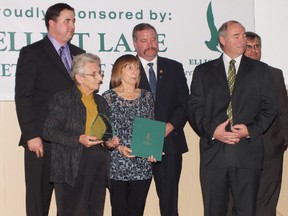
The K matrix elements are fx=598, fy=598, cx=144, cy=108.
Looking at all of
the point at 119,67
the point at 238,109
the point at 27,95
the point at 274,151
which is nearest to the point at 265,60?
the point at 274,151

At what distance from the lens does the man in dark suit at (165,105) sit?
16.7 ft

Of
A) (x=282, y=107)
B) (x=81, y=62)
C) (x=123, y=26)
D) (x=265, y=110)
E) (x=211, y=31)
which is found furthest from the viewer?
(x=211, y=31)

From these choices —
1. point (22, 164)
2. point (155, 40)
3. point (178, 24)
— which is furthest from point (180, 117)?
point (22, 164)

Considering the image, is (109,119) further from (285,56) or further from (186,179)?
(285,56)

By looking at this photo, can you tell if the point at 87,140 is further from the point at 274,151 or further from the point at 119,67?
the point at 274,151

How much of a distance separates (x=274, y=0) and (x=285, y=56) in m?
0.58

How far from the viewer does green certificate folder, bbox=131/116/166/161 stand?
176 inches

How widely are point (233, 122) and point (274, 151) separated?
808 mm

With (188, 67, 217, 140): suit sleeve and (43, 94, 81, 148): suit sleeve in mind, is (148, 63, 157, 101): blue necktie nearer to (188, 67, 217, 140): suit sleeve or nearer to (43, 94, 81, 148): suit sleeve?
(188, 67, 217, 140): suit sleeve

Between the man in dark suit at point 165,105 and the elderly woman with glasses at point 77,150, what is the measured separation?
85 cm

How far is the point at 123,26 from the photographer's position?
5.53m

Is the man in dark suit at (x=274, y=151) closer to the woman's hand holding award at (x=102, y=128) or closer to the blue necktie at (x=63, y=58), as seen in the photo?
the woman's hand holding award at (x=102, y=128)

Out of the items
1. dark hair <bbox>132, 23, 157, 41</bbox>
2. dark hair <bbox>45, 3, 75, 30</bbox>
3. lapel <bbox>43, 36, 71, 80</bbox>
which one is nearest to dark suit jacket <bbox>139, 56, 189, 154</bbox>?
dark hair <bbox>132, 23, 157, 41</bbox>

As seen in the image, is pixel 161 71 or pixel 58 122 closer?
pixel 58 122
